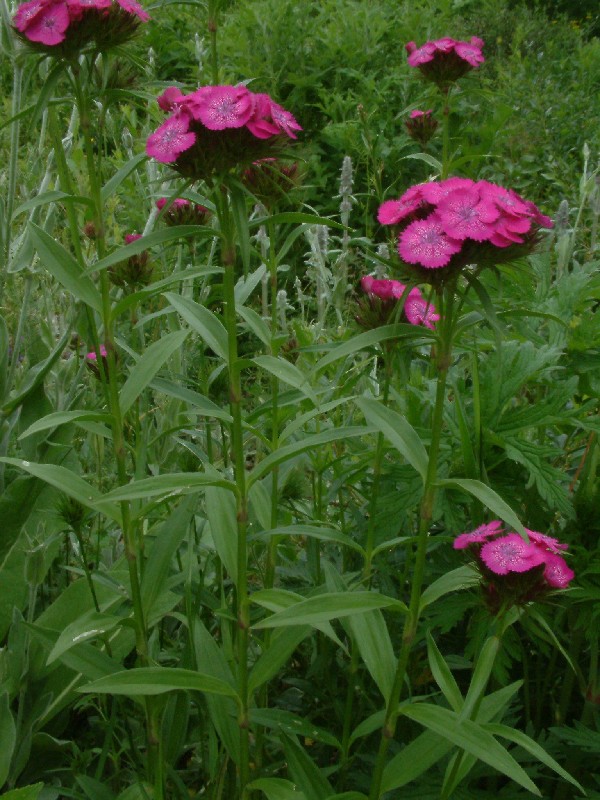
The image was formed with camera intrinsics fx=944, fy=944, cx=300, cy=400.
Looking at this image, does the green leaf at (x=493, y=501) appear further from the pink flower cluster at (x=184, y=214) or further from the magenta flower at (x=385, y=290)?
the pink flower cluster at (x=184, y=214)

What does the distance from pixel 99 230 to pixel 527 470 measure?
877 millimetres

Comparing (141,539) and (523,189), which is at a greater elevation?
(141,539)

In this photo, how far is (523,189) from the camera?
15.6ft

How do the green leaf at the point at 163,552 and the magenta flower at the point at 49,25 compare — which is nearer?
the magenta flower at the point at 49,25

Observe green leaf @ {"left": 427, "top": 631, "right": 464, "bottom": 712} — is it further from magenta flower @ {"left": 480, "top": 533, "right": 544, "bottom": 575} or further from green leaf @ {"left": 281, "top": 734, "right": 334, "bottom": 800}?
green leaf @ {"left": 281, "top": 734, "right": 334, "bottom": 800}

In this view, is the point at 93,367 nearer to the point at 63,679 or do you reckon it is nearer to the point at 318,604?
the point at 63,679

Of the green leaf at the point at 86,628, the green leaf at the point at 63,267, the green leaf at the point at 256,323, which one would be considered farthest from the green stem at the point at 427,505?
the green leaf at the point at 63,267

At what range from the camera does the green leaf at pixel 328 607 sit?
4.06 feet

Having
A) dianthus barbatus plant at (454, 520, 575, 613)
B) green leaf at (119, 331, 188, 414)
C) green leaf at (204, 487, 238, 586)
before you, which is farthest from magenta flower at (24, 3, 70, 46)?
dianthus barbatus plant at (454, 520, 575, 613)

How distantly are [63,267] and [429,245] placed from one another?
60 cm

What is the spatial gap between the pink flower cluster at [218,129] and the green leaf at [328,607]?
1.94 feet

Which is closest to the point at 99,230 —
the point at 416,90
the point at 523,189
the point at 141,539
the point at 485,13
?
the point at 141,539

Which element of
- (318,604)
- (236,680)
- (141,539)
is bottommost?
(236,680)

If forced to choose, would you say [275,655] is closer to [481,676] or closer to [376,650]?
[376,650]
